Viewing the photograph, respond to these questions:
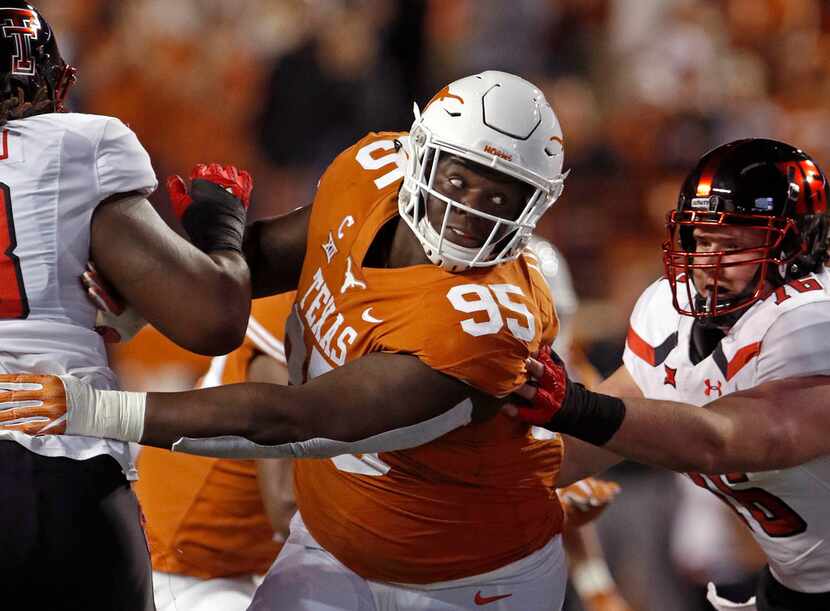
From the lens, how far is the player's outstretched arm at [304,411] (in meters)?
2.07

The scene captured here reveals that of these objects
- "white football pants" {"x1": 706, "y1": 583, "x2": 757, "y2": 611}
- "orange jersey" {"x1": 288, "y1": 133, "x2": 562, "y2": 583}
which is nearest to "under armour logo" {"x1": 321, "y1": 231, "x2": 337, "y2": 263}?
"orange jersey" {"x1": 288, "y1": 133, "x2": 562, "y2": 583}

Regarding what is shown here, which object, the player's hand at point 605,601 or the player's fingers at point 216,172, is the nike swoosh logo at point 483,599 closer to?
the player's fingers at point 216,172

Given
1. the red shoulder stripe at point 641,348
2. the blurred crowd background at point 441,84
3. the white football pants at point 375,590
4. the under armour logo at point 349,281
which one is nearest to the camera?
the under armour logo at point 349,281

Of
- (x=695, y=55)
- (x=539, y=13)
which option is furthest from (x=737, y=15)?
(x=539, y=13)

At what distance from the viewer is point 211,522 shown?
121 inches

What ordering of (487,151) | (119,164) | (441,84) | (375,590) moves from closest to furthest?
(119,164)
(487,151)
(375,590)
(441,84)

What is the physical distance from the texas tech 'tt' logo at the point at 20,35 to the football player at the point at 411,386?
542mm

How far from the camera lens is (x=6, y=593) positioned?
198 centimetres

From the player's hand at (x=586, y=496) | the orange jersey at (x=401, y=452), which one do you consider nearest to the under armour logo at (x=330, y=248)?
the orange jersey at (x=401, y=452)

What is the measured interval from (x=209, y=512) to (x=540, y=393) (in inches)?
46.6

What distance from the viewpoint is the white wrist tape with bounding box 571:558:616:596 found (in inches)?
141

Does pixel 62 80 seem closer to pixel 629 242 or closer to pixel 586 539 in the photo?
pixel 586 539

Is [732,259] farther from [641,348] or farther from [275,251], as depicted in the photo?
[275,251]

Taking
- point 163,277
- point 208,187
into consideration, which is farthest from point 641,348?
point 163,277
